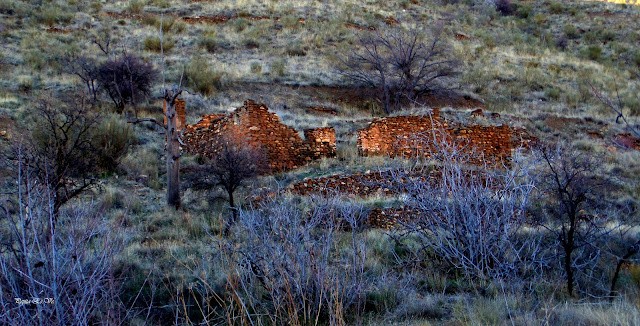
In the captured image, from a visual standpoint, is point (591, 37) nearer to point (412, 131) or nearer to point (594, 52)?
point (594, 52)

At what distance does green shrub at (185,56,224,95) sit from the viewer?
22.7 meters

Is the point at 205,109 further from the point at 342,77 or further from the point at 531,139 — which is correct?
the point at 531,139

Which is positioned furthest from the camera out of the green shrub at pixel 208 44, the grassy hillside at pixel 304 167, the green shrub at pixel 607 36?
the green shrub at pixel 607 36

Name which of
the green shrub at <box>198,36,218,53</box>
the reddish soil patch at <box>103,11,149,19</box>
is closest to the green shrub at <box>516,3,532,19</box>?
the green shrub at <box>198,36,218,53</box>

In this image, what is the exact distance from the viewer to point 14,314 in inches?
140

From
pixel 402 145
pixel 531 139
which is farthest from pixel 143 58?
pixel 531 139

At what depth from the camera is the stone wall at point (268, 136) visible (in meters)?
14.4

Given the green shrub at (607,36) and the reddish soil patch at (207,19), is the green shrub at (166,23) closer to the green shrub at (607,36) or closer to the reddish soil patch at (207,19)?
the reddish soil patch at (207,19)

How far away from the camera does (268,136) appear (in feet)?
48.0

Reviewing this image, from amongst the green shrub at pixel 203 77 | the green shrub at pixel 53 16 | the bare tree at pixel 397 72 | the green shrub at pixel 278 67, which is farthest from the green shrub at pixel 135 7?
the bare tree at pixel 397 72

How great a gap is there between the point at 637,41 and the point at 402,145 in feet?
99.9

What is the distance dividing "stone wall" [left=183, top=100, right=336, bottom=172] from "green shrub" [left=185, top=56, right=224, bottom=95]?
6.49m

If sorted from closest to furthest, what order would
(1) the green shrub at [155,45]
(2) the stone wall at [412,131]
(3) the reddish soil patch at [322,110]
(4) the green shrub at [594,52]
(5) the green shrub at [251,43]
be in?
(2) the stone wall at [412,131] < (3) the reddish soil patch at [322,110] < (1) the green shrub at [155,45] < (5) the green shrub at [251,43] < (4) the green shrub at [594,52]

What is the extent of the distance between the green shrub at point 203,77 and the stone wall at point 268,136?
6.49m
